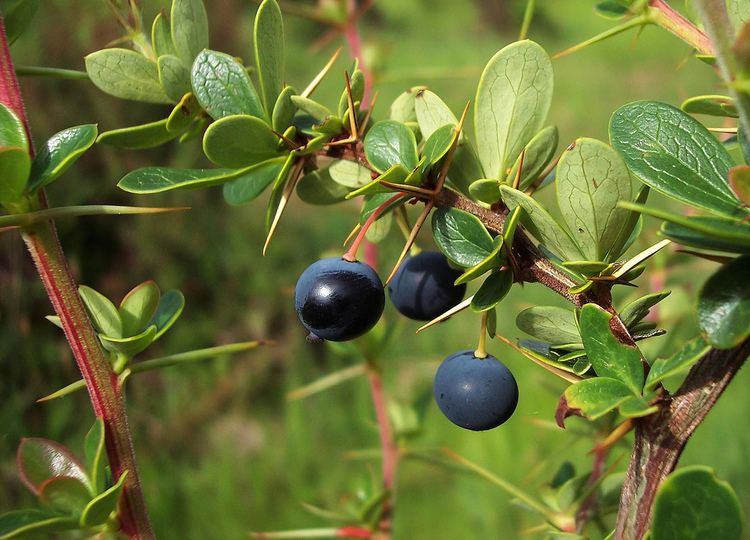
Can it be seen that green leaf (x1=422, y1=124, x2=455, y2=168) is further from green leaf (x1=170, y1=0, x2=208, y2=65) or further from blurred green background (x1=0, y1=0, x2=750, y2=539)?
blurred green background (x1=0, y1=0, x2=750, y2=539)

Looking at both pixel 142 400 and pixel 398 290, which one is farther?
pixel 142 400

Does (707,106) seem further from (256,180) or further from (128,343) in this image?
(128,343)

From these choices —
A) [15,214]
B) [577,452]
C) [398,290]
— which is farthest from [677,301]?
[577,452]

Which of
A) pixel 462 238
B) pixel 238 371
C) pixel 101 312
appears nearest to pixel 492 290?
pixel 462 238

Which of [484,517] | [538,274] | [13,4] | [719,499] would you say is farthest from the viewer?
[484,517]

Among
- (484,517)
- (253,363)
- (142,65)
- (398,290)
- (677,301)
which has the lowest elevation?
(253,363)

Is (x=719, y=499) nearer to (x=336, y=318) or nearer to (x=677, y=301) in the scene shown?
(x=336, y=318)

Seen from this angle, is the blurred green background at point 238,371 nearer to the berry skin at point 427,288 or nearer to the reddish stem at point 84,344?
the berry skin at point 427,288
